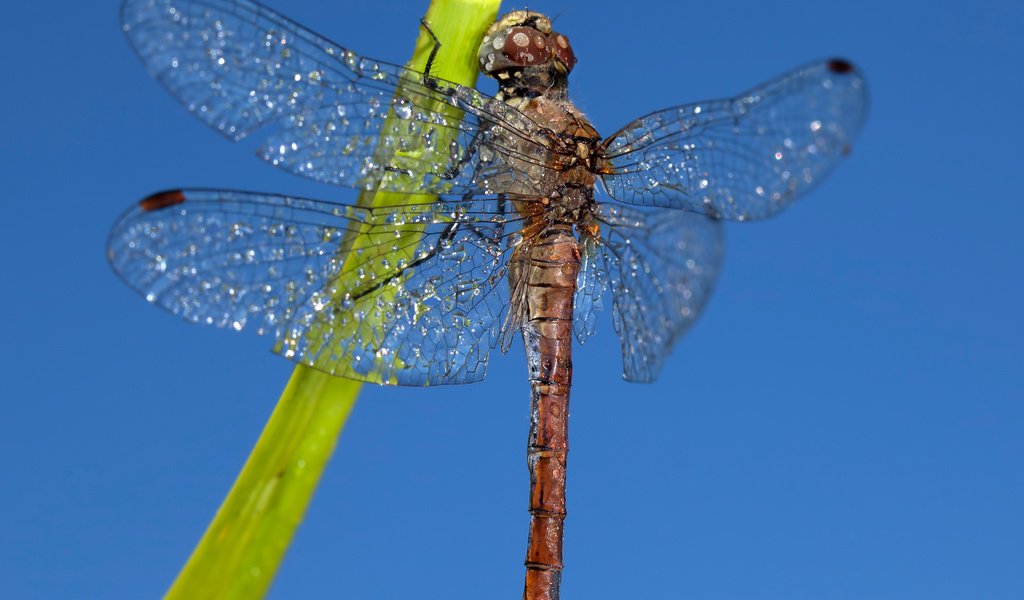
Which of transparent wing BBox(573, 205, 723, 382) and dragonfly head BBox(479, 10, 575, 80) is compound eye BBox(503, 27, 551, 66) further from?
transparent wing BBox(573, 205, 723, 382)

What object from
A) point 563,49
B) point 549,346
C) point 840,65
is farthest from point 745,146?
point 549,346

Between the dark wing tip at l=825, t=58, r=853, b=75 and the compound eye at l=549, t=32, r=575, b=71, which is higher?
the compound eye at l=549, t=32, r=575, b=71

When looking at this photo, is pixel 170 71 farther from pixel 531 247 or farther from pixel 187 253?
pixel 531 247

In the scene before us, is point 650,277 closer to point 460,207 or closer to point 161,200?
point 460,207

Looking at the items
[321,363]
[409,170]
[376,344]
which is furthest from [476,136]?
[321,363]

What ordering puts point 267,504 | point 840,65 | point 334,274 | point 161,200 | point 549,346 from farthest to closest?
point 549,346, point 840,65, point 334,274, point 161,200, point 267,504

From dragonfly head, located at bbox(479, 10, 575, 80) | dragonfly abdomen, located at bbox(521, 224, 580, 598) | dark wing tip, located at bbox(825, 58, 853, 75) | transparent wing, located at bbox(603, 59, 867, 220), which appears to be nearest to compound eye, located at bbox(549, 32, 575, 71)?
dragonfly head, located at bbox(479, 10, 575, 80)

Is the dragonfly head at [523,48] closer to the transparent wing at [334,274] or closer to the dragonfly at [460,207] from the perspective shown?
the dragonfly at [460,207]
